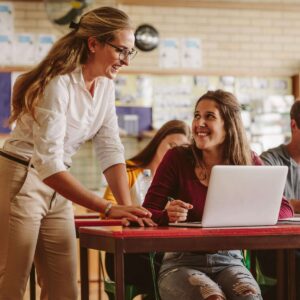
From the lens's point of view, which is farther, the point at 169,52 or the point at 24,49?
the point at 169,52

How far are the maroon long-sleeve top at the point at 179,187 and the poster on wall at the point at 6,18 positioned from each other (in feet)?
14.7

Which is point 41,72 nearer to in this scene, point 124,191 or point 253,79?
point 124,191

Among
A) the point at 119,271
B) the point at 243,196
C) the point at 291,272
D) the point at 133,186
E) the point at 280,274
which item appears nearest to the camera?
the point at 119,271

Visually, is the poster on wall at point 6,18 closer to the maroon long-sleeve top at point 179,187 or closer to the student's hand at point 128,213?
the maroon long-sleeve top at point 179,187

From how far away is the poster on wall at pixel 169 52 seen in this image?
7055mm

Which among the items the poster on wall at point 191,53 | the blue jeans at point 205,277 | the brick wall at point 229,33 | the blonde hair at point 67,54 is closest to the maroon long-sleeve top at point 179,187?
the blue jeans at point 205,277

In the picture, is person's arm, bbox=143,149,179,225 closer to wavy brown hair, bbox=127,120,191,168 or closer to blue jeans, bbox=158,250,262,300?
blue jeans, bbox=158,250,262,300

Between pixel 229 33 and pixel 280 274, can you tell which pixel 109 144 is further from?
pixel 229 33

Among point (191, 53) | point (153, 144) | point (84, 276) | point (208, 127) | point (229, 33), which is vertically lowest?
point (84, 276)

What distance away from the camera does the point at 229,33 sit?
23.6ft

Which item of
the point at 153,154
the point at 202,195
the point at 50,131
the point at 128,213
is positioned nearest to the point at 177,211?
the point at 128,213

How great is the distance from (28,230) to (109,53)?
26.6 inches

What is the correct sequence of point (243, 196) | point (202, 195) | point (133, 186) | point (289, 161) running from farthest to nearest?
point (133, 186) → point (289, 161) → point (202, 195) → point (243, 196)

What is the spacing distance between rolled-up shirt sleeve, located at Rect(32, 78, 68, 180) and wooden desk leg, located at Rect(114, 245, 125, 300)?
15.7 inches
